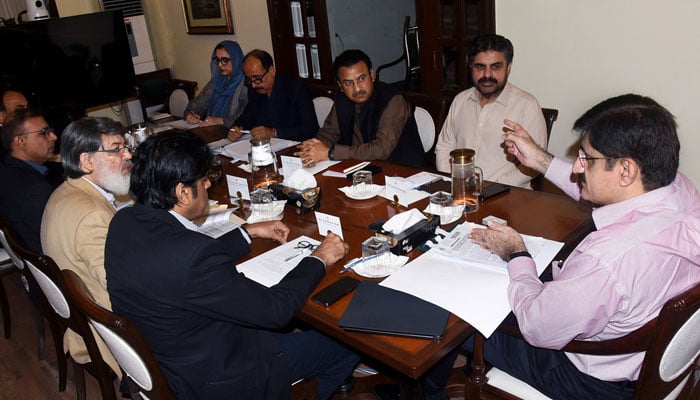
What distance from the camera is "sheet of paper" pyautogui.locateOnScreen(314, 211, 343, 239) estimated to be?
1.85m

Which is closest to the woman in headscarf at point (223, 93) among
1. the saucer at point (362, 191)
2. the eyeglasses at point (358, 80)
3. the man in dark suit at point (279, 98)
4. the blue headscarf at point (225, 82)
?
the blue headscarf at point (225, 82)

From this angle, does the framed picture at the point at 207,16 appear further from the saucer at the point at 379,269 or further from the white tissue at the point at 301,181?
the saucer at the point at 379,269

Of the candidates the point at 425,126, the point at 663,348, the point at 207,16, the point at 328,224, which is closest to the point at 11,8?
the point at 207,16

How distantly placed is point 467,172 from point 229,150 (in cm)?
150

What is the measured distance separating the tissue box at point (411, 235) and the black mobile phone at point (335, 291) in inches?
7.7

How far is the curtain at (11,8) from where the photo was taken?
5.73 m

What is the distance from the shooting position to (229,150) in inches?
120

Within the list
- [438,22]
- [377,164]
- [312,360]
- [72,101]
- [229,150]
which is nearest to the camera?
[312,360]

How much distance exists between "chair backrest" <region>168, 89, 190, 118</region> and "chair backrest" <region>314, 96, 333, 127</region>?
1521mm

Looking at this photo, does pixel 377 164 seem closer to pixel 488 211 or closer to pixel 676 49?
pixel 488 211

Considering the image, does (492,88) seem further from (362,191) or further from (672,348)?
(672,348)

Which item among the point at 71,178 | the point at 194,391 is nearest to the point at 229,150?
the point at 71,178

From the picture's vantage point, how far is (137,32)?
6191mm

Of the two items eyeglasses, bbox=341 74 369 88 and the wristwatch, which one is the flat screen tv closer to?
eyeglasses, bbox=341 74 369 88
